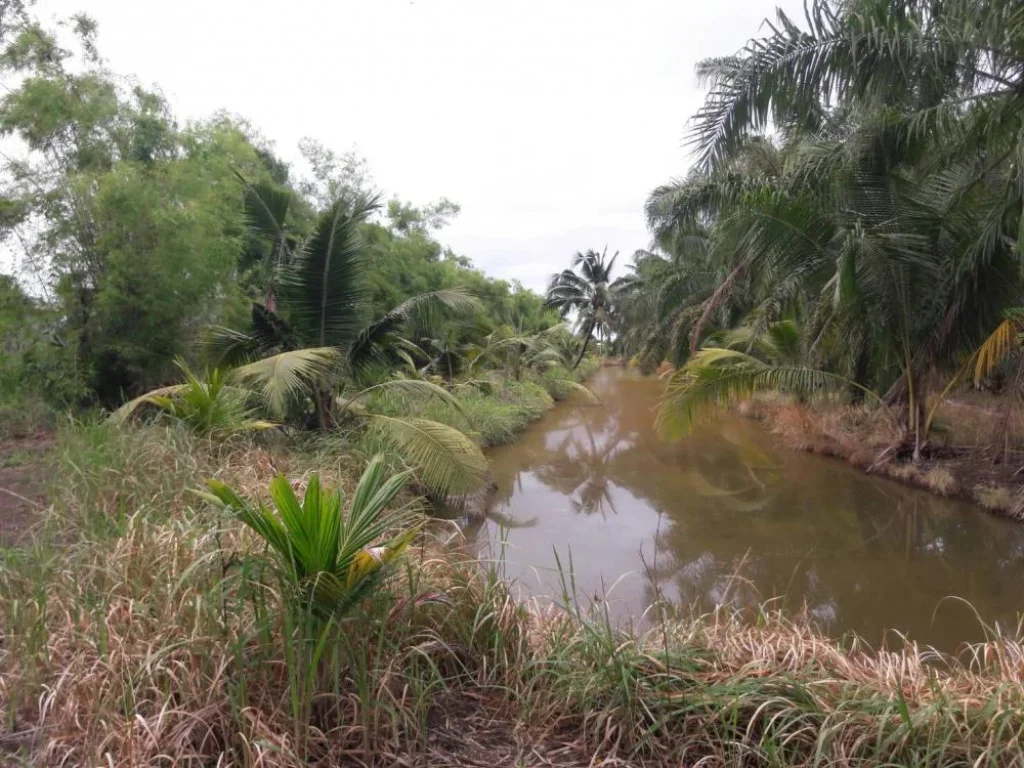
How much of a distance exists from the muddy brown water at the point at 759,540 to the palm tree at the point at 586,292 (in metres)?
23.0

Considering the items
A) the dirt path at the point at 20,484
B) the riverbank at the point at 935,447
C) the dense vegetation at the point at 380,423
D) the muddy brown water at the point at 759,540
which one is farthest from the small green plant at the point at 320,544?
the riverbank at the point at 935,447

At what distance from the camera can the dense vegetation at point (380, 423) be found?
94.1 inches

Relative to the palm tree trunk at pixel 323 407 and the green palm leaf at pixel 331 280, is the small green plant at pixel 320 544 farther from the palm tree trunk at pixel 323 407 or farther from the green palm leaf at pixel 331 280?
the green palm leaf at pixel 331 280

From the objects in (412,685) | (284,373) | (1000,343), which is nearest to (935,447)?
(1000,343)

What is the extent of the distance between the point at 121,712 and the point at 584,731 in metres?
1.65

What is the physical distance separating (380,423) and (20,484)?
11.3ft

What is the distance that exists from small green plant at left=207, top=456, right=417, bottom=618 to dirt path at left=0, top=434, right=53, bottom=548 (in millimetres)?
2536

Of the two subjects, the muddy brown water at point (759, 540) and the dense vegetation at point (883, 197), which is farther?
the dense vegetation at point (883, 197)

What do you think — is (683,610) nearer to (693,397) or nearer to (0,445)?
(693,397)

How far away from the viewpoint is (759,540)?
692 cm

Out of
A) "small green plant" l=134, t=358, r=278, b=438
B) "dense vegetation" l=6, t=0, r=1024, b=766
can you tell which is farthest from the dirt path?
"small green plant" l=134, t=358, r=278, b=438

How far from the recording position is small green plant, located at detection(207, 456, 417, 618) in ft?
7.86

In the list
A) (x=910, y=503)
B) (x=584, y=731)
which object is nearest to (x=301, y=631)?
(x=584, y=731)

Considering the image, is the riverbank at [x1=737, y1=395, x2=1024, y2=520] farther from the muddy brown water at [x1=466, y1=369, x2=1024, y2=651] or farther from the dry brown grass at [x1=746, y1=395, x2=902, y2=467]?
the muddy brown water at [x1=466, y1=369, x2=1024, y2=651]
